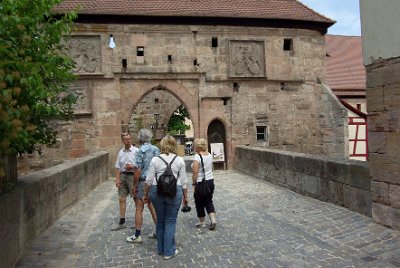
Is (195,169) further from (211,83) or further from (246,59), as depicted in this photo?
(246,59)

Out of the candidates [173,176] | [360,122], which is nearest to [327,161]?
[173,176]

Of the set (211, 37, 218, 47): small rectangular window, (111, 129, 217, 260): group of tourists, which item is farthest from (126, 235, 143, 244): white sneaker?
(211, 37, 218, 47): small rectangular window

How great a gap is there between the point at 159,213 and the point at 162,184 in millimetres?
398

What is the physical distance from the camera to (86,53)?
13164 mm

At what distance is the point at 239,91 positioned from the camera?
14.1 m

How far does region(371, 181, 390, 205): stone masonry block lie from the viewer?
193 inches

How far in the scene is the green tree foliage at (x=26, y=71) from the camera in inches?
96.0

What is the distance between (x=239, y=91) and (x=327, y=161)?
26.1 feet

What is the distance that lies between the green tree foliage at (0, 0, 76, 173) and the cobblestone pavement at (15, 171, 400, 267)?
140 centimetres

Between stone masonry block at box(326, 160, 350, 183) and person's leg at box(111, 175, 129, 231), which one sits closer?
person's leg at box(111, 175, 129, 231)

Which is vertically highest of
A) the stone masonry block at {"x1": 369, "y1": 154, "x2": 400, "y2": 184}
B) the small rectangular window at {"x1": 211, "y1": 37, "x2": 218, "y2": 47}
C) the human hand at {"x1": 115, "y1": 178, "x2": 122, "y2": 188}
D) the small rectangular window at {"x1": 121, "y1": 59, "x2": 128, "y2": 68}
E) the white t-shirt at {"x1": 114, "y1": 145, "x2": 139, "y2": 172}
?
the small rectangular window at {"x1": 211, "y1": 37, "x2": 218, "y2": 47}

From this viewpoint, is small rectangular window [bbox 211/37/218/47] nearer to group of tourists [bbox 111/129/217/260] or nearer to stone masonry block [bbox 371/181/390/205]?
group of tourists [bbox 111/129/217/260]

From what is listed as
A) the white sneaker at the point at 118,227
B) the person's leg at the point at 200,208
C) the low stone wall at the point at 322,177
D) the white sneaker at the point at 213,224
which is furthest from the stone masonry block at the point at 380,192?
the white sneaker at the point at 118,227

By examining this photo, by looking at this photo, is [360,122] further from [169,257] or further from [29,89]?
[29,89]
